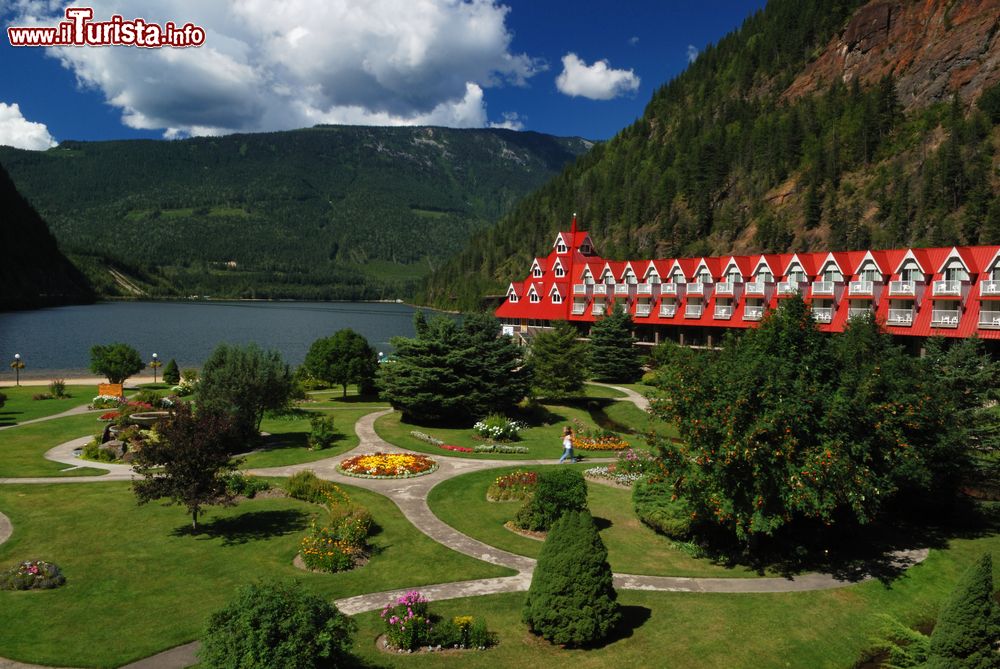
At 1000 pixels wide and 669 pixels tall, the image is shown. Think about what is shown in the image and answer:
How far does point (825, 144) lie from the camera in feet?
431

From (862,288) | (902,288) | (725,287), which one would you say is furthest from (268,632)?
(725,287)

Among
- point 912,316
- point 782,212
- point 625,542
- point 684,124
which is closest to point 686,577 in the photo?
point 625,542

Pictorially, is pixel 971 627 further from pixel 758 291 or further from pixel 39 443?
pixel 758 291

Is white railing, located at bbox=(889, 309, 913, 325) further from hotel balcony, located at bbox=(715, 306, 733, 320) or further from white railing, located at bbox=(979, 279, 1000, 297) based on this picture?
hotel balcony, located at bbox=(715, 306, 733, 320)

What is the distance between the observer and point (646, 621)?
17891 mm

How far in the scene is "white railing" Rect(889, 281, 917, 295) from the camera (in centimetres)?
5553

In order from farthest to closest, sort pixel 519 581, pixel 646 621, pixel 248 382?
pixel 248 382 < pixel 519 581 < pixel 646 621

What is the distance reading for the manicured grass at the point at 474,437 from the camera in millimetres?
37875

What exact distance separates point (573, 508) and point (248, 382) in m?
21.4

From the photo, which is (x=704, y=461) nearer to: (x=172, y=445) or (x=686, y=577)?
(x=686, y=577)

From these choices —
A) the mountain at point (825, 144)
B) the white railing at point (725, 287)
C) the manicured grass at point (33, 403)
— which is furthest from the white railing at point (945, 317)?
the manicured grass at point (33, 403)

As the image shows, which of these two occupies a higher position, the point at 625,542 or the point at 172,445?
the point at 172,445

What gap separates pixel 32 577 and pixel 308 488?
36.5 ft

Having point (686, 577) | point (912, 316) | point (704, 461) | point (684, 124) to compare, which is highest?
point (684, 124)
